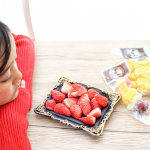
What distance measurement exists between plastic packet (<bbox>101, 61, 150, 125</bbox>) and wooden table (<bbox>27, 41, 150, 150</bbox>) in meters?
0.03

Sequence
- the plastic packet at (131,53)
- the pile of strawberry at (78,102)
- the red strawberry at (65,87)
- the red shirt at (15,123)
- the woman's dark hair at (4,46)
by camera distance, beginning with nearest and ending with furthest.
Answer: the woman's dark hair at (4,46) < the red shirt at (15,123) < the pile of strawberry at (78,102) < the red strawberry at (65,87) < the plastic packet at (131,53)

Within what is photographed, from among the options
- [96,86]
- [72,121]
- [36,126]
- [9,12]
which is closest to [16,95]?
[36,126]

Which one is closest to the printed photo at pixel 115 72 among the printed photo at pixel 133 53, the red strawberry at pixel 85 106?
the printed photo at pixel 133 53

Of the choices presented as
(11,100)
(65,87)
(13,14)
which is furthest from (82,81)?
(13,14)

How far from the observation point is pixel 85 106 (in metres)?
0.77

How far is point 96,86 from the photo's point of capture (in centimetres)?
92

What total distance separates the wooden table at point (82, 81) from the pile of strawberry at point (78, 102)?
0.06 meters

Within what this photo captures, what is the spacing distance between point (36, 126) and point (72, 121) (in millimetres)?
153

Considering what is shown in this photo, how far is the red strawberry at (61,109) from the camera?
758mm

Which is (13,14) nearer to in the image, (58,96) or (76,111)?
(58,96)

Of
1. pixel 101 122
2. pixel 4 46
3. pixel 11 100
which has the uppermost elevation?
pixel 4 46

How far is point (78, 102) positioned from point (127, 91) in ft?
0.76

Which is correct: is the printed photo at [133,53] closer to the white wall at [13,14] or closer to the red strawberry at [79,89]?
the red strawberry at [79,89]

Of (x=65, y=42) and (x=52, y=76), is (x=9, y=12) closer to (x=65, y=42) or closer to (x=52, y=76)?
(x=65, y=42)
